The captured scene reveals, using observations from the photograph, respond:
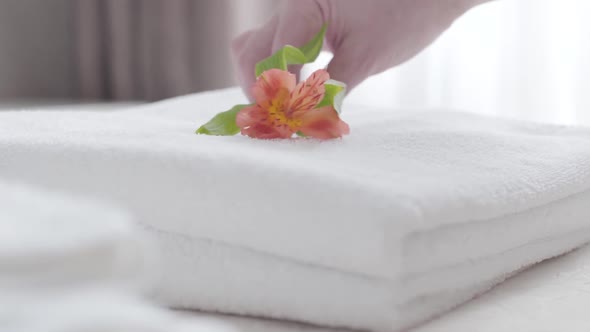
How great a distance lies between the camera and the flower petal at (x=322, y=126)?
632 mm

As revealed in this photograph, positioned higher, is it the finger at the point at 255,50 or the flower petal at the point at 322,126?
the finger at the point at 255,50

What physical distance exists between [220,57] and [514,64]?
0.84m

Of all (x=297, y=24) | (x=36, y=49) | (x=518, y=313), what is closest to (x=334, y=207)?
(x=518, y=313)

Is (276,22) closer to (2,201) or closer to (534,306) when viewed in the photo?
(534,306)

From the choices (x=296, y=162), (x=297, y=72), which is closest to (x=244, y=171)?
(x=296, y=162)

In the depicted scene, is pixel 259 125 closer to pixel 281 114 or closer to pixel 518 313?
pixel 281 114

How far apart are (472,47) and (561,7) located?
0.67 ft

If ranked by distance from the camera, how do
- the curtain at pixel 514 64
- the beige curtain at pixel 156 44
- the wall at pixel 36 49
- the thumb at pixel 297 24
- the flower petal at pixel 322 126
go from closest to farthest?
the flower petal at pixel 322 126, the thumb at pixel 297 24, the curtain at pixel 514 64, the beige curtain at pixel 156 44, the wall at pixel 36 49

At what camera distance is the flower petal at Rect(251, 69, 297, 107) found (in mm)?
642

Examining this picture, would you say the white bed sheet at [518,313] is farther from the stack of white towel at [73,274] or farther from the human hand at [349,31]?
the human hand at [349,31]

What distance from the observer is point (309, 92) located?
0.64 m

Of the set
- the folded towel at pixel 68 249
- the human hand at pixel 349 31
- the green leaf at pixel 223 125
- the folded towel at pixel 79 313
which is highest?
the human hand at pixel 349 31

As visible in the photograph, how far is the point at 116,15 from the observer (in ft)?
7.50

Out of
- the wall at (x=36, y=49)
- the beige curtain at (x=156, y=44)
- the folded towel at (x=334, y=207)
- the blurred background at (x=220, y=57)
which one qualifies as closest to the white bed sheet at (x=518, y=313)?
the folded towel at (x=334, y=207)
